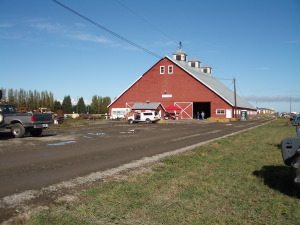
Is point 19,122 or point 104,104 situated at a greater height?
point 104,104

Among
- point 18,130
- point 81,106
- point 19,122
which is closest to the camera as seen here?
point 18,130

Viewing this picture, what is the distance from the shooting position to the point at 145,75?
61812 mm

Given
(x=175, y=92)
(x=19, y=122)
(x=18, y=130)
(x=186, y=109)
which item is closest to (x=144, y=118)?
(x=186, y=109)

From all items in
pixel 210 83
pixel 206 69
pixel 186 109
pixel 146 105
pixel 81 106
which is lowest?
pixel 186 109

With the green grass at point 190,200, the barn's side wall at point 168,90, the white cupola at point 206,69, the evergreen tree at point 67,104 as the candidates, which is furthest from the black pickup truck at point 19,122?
the evergreen tree at point 67,104

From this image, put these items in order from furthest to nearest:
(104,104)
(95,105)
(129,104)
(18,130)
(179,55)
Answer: (104,104)
(95,105)
(179,55)
(129,104)
(18,130)

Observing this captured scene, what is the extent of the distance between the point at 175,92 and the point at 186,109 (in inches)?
158

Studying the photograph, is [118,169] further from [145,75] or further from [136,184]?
[145,75]

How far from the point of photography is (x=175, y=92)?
59.6 meters

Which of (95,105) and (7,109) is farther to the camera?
(95,105)

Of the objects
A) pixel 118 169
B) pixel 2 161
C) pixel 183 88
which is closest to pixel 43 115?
pixel 2 161

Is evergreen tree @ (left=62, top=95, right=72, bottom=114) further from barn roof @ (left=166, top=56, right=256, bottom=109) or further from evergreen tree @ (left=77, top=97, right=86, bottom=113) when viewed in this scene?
barn roof @ (left=166, top=56, right=256, bottom=109)

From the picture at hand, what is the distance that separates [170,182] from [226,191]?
1.30 metres

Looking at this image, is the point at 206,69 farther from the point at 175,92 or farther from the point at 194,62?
the point at 175,92
